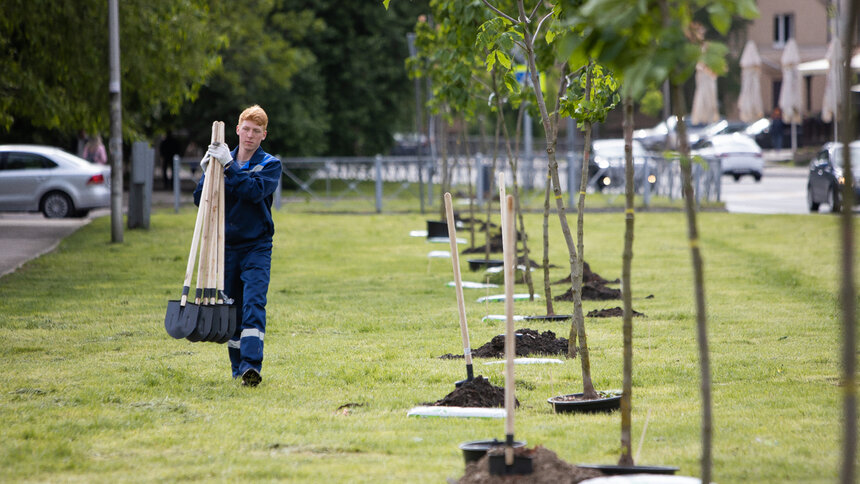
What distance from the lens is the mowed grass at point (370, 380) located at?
4621 millimetres

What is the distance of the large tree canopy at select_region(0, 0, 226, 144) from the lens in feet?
50.4

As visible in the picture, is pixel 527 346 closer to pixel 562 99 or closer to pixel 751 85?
pixel 562 99

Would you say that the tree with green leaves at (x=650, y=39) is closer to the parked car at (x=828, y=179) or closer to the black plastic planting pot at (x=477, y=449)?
the black plastic planting pot at (x=477, y=449)

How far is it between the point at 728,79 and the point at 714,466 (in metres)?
52.8

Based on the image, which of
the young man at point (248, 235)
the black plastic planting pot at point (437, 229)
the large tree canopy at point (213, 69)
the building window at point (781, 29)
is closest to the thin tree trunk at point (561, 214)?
the young man at point (248, 235)

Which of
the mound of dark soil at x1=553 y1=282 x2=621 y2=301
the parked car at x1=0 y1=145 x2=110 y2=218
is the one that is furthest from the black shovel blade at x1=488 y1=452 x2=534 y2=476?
the parked car at x1=0 y1=145 x2=110 y2=218

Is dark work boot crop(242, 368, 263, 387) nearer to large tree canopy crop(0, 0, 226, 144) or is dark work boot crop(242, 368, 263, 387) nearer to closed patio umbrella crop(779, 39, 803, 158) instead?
large tree canopy crop(0, 0, 226, 144)

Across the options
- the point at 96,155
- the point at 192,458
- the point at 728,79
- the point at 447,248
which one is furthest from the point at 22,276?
the point at 728,79

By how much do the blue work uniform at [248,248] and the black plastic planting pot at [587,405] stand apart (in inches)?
73.8

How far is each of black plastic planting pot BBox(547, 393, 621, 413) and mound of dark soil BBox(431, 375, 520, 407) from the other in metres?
0.25

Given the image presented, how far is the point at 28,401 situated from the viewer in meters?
5.89

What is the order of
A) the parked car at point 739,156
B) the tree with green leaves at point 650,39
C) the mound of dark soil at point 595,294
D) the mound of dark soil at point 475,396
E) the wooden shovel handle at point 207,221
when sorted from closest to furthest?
the tree with green leaves at point 650,39 < the mound of dark soil at point 475,396 < the wooden shovel handle at point 207,221 < the mound of dark soil at point 595,294 < the parked car at point 739,156

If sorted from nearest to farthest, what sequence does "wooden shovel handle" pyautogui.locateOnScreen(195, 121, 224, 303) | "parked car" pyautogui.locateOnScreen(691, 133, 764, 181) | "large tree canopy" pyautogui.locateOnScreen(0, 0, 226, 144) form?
"wooden shovel handle" pyautogui.locateOnScreen(195, 121, 224, 303)
"large tree canopy" pyautogui.locateOnScreen(0, 0, 226, 144)
"parked car" pyautogui.locateOnScreen(691, 133, 764, 181)

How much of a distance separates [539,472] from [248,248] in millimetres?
2968
